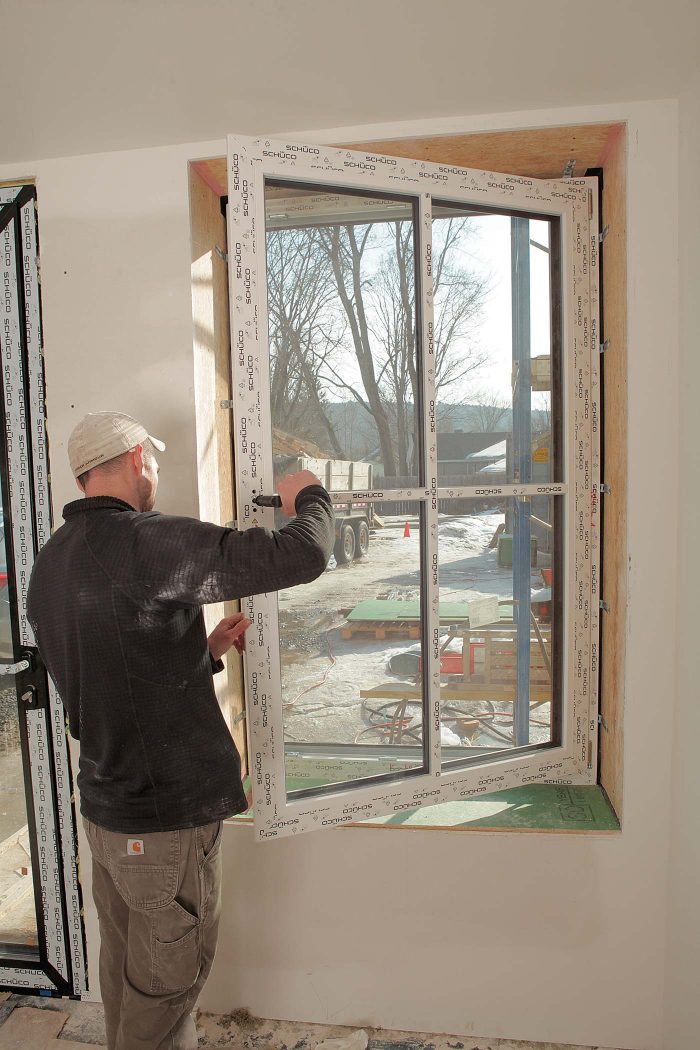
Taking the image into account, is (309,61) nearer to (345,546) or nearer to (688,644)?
(345,546)

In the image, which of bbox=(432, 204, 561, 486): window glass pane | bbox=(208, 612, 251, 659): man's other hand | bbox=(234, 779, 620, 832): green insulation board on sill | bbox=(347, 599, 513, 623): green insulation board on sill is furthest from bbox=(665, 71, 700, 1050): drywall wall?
bbox=(208, 612, 251, 659): man's other hand

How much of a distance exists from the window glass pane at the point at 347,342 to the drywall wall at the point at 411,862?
28 cm

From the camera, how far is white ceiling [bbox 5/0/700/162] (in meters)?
1.21

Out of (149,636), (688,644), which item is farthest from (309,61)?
(688,644)

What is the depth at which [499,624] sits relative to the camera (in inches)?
67.9

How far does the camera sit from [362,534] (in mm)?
1609

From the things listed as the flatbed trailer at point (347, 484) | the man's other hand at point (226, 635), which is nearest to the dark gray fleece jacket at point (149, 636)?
the man's other hand at point (226, 635)

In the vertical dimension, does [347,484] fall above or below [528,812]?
above

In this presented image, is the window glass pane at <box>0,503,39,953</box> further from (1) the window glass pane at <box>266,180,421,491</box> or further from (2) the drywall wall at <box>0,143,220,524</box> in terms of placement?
(1) the window glass pane at <box>266,180,421,491</box>

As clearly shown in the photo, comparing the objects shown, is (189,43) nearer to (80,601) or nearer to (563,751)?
(80,601)

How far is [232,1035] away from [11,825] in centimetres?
92

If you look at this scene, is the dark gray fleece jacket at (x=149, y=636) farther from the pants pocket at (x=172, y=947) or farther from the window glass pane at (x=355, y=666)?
the window glass pane at (x=355, y=666)

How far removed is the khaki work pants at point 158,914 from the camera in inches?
50.8

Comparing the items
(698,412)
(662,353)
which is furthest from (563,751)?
(662,353)
